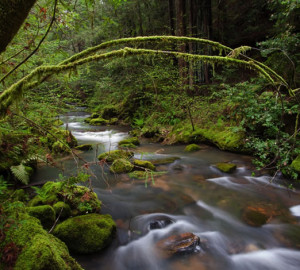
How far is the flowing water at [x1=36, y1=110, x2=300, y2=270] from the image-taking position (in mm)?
3561

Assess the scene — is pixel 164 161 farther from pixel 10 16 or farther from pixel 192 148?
pixel 10 16

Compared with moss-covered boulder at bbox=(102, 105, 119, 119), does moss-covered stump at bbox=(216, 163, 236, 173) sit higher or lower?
lower

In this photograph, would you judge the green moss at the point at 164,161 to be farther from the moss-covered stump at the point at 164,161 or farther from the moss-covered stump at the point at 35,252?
the moss-covered stump at the point at 35,252

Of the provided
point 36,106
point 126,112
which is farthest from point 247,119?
point 126,112

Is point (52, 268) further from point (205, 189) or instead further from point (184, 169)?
point (184, 169)

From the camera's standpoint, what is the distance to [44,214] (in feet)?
11.9

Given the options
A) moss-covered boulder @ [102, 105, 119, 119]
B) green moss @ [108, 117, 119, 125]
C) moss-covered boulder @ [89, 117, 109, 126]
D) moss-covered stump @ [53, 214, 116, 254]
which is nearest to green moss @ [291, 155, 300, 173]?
moss-covered stump @ [53, 214, 116, 254]

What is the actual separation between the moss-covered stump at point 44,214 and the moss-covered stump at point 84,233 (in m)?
0.20

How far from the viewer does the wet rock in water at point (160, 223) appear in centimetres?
441

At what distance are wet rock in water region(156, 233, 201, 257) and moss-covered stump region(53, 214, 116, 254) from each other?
102 centimetres

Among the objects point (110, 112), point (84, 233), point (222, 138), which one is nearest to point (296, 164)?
point (222, 138)

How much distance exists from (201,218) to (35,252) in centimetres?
360

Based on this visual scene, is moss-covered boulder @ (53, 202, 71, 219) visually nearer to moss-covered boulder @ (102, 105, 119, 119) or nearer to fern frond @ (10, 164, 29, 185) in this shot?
fern frond @ (10, 164, 29, 185)

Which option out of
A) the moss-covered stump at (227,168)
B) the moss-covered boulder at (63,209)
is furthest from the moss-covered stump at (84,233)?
the moss-covered stump at (227,168)
